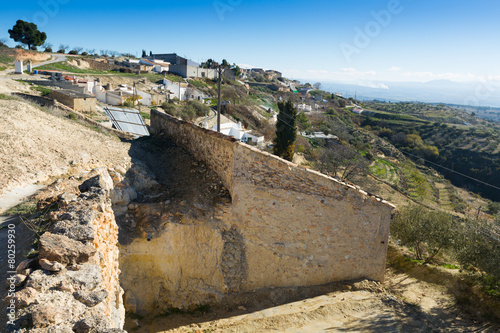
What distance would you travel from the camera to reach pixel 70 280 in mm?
3924

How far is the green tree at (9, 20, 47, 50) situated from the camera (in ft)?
171

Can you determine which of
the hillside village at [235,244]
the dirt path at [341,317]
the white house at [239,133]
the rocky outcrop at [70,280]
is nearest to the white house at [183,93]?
the white house at [239,133]

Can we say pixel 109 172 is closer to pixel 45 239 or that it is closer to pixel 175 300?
pixel 175 300

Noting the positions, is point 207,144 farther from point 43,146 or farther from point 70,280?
point 70,280

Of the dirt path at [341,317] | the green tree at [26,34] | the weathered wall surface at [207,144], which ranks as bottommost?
the dirt path at [341,317]

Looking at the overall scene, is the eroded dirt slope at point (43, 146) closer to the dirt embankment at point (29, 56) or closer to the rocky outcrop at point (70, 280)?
the rocky outcrop at point (70, 280)

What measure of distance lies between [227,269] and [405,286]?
18.4 feet

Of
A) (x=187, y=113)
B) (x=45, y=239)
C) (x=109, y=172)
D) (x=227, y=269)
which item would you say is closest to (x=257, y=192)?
(x=227, y=269)

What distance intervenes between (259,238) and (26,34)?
203 feet

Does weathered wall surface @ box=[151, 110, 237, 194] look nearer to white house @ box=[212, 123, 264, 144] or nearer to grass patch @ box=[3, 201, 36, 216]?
grass patch @ box=[3, 201, 36, 216]

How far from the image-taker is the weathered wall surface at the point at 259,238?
8.91m

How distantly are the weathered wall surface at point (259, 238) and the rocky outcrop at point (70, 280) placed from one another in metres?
3.33

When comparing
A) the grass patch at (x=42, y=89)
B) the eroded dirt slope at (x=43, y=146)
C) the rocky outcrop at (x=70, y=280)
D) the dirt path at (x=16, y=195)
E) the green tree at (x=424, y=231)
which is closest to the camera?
the rocky outcrop at (x=70, y=280)

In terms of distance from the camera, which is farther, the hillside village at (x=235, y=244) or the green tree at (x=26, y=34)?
the green tree at (x=26, y=34)
